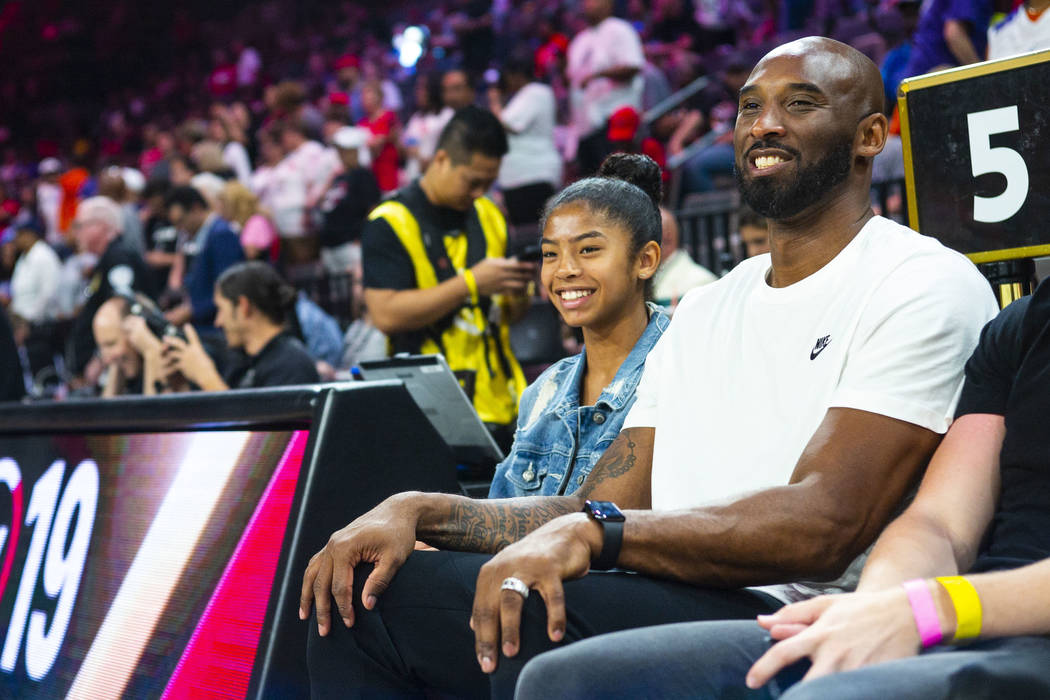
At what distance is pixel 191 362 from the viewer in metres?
5.25

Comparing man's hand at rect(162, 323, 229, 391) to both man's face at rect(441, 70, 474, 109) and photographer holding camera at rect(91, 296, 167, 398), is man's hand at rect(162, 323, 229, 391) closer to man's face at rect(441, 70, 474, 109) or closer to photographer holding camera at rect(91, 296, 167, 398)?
photographer holding camera at rect(91, 296, 167, 398)

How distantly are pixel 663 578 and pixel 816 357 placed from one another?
484mm

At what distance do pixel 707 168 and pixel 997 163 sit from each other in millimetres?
5320

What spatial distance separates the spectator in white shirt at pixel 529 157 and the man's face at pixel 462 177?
3.33 meters

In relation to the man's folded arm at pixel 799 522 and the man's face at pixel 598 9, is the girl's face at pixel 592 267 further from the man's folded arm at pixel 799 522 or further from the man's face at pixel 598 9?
the man's face at pixel 598 9

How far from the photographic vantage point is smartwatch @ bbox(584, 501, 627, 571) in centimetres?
184

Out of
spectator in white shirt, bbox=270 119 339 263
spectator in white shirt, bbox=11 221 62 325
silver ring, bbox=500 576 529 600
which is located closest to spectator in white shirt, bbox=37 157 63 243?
spectator in white shirt, bbox=11 221 62 325

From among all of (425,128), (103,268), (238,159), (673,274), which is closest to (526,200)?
(425,128)

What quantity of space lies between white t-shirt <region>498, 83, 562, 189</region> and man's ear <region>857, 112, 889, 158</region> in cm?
550

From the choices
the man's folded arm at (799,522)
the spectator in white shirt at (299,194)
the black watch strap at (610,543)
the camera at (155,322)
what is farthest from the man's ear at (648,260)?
the spectator in white shirt at (299,194)

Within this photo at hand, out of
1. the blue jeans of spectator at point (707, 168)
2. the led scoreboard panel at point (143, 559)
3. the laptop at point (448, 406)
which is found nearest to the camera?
the led scoreboard panel at point (143, 559)

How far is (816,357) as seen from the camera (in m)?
2.04

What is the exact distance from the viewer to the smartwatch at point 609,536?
72.3 inches

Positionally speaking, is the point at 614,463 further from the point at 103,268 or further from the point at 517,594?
the point at 103,268
